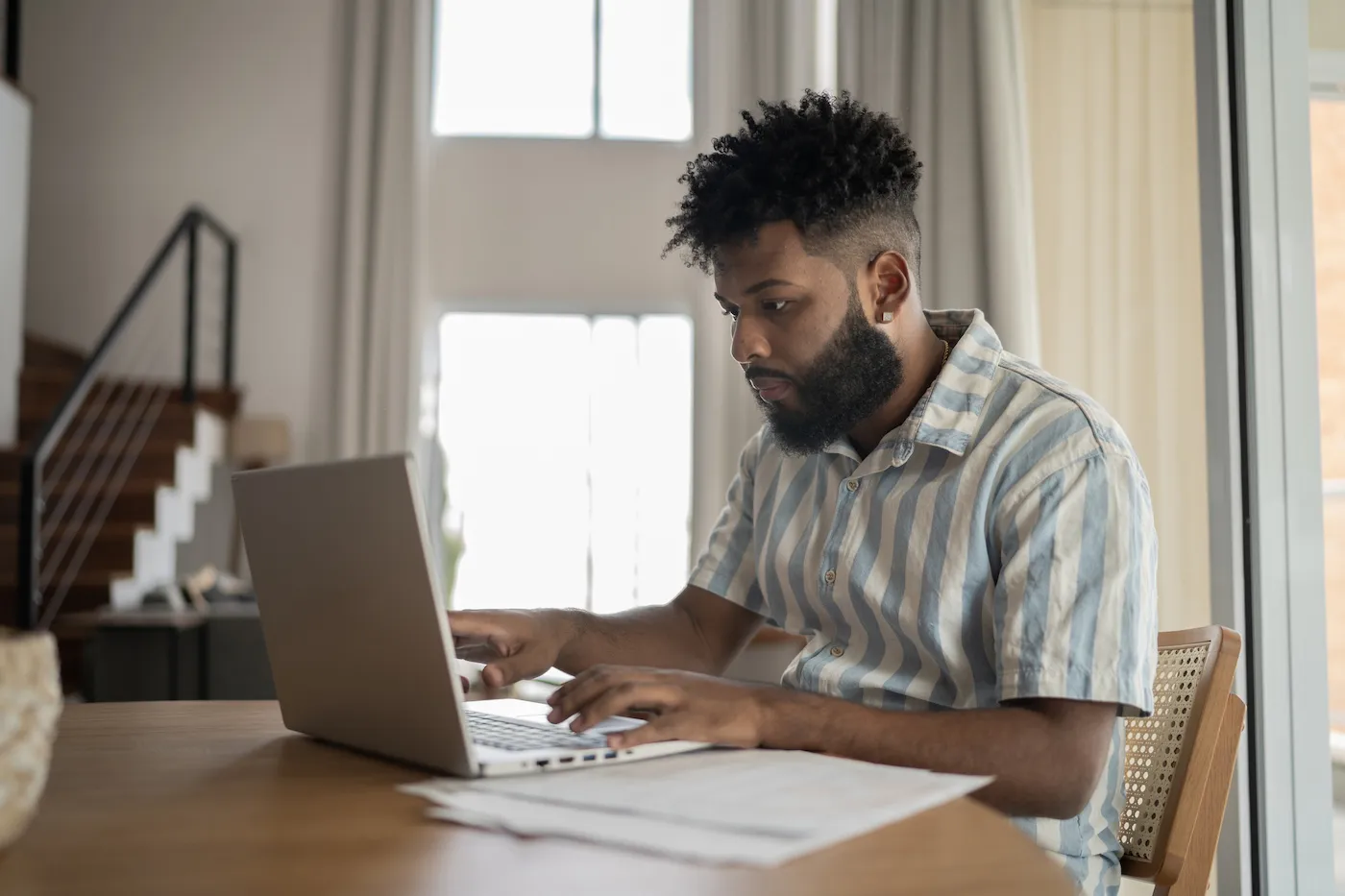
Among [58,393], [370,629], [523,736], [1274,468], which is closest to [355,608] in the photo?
[370,629]

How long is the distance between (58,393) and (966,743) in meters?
4.92

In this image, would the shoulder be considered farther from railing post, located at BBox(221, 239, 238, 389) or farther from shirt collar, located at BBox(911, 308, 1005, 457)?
railing post, located at BBox(221, 239, 238, 389)

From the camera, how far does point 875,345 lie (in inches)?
55.2

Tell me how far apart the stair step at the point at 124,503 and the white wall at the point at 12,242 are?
636mm

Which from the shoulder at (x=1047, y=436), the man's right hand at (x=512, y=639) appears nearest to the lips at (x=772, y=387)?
the shoulder at (x=1047, y=436)

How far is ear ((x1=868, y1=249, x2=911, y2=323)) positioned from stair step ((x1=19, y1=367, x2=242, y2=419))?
4.14 m

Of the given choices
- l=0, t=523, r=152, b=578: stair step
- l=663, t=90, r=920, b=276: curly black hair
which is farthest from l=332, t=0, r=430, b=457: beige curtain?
l=663, t=90, r=920, b=276: curly black hair

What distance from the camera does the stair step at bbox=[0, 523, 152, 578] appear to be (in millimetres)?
4199

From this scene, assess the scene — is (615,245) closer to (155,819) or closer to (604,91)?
(604,91)

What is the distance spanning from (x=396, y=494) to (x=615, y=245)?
456 centimetres

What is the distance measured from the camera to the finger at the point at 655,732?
3.07ft

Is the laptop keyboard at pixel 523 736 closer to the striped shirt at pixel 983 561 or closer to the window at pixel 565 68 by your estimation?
the striped shirt at pixel 983 561

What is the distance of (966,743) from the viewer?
3.31 feet

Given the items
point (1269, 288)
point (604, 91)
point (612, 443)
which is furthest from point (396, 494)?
point (604, 91)
